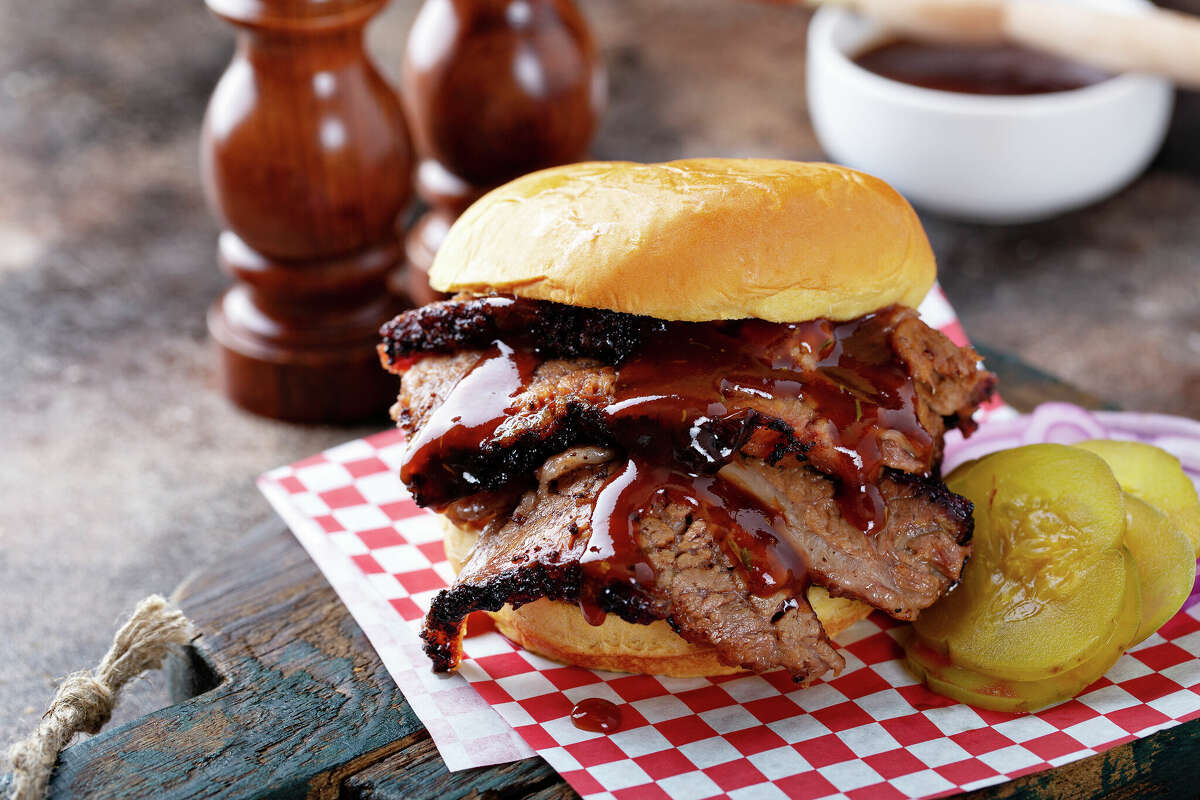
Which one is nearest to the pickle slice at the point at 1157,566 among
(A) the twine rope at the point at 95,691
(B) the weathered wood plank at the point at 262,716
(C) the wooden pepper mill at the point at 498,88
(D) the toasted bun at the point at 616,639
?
(D) the toasted bun at the point at 616,639

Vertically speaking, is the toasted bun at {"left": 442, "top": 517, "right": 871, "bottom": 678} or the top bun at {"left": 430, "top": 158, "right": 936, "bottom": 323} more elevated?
the top bun at {"left": 430, "top": 158, "right": 936, "bottom": 323}

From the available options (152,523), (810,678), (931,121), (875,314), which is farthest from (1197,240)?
(152,523)

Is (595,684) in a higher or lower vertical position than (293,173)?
lower

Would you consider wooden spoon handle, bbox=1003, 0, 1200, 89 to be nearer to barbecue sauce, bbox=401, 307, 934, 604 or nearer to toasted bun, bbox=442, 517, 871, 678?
barbecue sauce, bbox=401, 307, 934, 604

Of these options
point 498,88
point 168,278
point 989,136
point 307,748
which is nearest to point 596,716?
point 307,748

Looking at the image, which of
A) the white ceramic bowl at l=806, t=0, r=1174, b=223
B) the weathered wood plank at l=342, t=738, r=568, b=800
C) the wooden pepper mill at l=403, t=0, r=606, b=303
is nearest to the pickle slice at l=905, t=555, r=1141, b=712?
the weathered wood plank at l=342, t=738, r=568, b=800

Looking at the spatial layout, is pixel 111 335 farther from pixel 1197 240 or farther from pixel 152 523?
pixel 1197 240

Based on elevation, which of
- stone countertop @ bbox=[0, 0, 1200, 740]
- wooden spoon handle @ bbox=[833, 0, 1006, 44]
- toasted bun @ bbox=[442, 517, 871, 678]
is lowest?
stone countertop @ bbox=[0, 0, 1200, 740]
